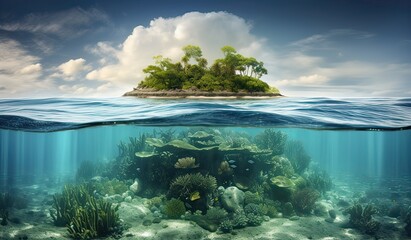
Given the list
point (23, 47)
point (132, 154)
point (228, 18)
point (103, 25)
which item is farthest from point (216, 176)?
point (23, 47)

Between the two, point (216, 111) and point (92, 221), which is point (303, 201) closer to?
point (216, 111)

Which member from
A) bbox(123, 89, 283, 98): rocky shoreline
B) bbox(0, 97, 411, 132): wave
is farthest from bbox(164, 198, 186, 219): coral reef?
bbox(123, 89, 283, 98): rocky shoreline

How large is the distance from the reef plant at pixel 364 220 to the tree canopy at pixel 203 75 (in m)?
7.54

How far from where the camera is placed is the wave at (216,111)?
1237 cm

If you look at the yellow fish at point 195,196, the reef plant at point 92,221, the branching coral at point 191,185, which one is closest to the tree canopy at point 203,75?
the branching coral at point 191,185

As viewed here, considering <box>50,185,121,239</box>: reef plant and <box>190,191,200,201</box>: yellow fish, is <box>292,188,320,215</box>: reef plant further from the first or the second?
<box>50,185,121,239</box>: reef plant

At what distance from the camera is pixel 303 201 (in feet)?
44.0

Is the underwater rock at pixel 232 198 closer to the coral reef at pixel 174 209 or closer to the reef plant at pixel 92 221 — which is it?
the coral reef at pixel 174 209

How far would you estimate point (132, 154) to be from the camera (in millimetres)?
15938

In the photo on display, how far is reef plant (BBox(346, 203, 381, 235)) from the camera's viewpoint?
12211 mm

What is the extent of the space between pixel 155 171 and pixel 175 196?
201 cm

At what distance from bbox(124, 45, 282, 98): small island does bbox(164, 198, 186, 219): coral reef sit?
455cm

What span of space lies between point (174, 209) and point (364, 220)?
869cm

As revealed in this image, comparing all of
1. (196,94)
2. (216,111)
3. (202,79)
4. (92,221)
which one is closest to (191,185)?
(216,111)
